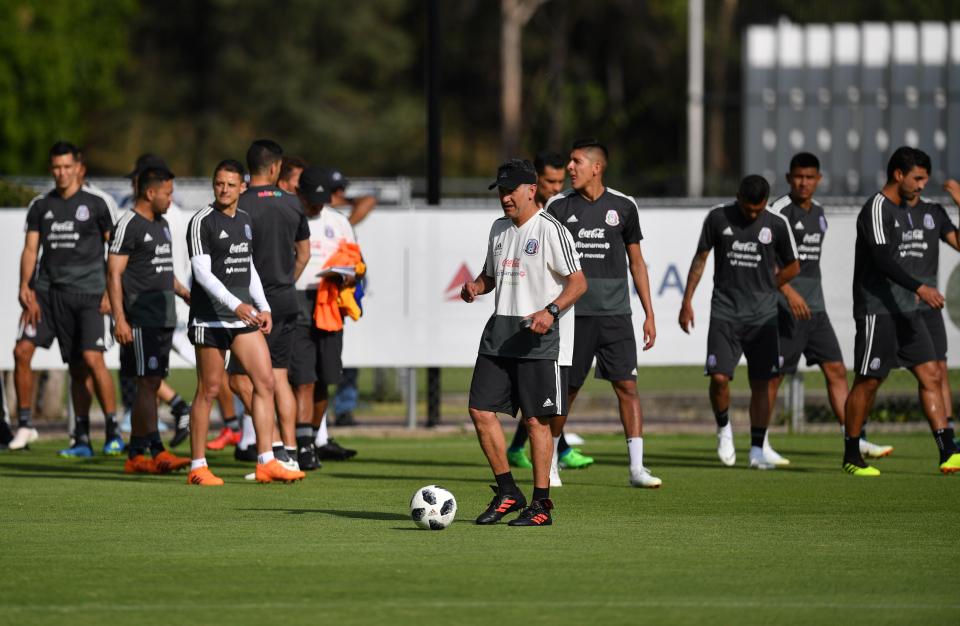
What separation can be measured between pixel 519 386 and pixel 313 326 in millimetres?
4073

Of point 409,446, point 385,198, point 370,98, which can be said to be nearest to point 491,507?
point 409,446

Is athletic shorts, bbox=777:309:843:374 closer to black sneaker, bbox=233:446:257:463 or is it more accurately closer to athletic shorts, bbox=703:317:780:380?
athletic shorts, bbox=703:317:780:380

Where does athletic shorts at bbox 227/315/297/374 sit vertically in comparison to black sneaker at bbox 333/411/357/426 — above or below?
above

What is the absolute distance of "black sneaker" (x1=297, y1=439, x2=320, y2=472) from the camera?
13703 mm

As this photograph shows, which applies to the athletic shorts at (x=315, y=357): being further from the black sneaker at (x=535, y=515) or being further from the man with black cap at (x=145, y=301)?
the black sneaker at (x=535, y=515)

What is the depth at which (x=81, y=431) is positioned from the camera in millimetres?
14766

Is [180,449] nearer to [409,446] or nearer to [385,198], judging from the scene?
[409,446]

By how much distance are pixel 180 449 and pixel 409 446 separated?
2.14m

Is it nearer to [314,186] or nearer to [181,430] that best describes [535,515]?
[314,186]

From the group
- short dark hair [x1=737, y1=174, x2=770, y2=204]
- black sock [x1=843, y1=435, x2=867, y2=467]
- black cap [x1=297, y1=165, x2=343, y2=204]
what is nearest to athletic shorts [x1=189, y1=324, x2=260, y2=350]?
black cap [x1=297, y1=165, x2=343, y2=204]

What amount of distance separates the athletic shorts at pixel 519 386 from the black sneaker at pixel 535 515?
53 cm

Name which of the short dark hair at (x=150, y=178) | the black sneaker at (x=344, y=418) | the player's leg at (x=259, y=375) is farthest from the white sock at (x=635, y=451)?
the black sneaker at (x=344, y=418)

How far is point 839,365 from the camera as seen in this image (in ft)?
48.0

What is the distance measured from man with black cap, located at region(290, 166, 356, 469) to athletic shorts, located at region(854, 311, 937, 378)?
A: 413 cm
